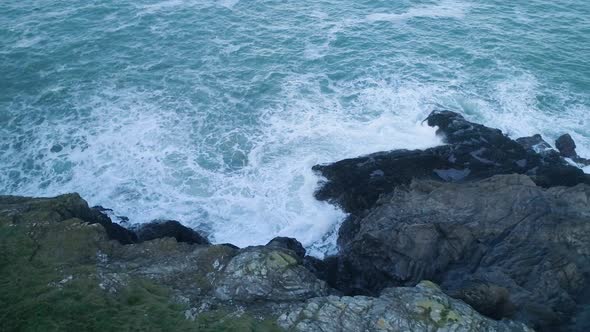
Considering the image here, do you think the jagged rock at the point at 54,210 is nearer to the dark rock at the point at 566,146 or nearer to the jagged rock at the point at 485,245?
the jagged rock at the point at 485,245

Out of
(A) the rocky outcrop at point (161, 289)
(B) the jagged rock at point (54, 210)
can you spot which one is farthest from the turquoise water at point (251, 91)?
(A) the rocky outcrop at point (161, 289)

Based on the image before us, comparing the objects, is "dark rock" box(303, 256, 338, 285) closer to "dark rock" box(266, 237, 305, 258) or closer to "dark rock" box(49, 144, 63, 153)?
"dark rock" box(266, 237, 305, 258)

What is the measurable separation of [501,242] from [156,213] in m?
25.5

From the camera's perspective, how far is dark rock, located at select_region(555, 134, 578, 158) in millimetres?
43375

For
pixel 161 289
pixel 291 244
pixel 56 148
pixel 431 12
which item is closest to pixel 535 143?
pixel 291 244

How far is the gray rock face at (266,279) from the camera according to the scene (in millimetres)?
24984

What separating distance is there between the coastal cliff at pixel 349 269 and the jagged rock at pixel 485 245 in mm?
67

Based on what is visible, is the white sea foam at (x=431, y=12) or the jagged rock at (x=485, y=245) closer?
the jagged rock at (x=485, y=245)

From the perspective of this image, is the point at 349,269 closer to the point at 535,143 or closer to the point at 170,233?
the point at 170,233

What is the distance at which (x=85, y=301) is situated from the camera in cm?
2288

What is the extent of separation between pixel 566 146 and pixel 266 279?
3281cm

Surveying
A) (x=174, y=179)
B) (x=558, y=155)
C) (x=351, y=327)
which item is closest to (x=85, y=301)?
(x=351, y=327)

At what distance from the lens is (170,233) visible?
3428cm

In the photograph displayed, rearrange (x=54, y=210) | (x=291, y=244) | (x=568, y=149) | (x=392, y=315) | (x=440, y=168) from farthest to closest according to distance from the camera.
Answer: (x=568, y=149) < (x=440, y=168) < (x=291, y=244) < (x=54, y=210) < (x=392, y=315)
